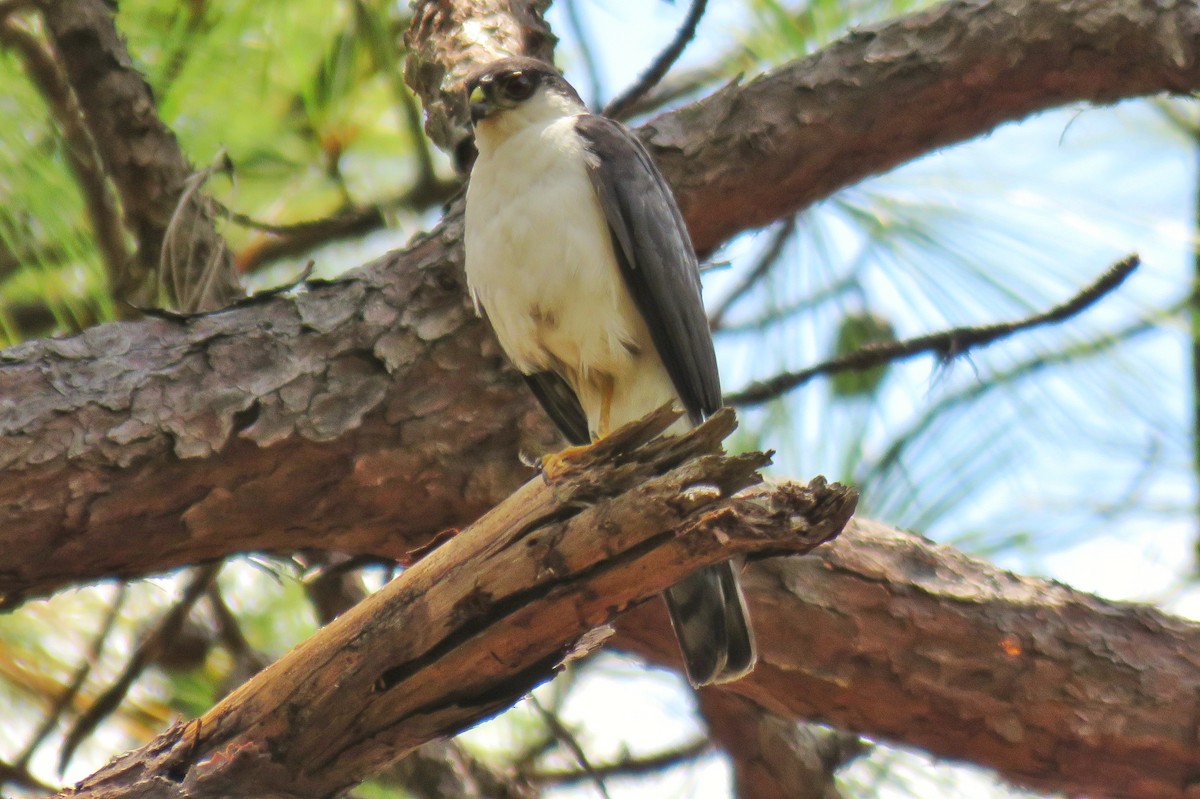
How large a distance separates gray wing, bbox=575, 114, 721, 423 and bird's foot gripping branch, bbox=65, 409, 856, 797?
99cm

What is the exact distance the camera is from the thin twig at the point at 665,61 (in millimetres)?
3863

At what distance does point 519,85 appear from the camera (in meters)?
3.65

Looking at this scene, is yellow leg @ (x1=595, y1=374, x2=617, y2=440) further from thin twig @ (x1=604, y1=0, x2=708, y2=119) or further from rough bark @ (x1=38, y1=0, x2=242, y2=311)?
rough bark @ (x1=38, y1=0, x2=242, y2=311)

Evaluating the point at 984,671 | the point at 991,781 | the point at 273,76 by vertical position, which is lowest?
the point at 991,781

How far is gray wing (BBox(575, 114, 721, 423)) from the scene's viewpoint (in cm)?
330

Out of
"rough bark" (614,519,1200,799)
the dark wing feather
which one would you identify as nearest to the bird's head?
the dark wing feather

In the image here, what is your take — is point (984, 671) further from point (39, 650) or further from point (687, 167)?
point (39, 650)

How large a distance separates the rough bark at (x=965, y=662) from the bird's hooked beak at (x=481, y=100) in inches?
59.2

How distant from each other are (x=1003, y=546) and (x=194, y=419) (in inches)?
115

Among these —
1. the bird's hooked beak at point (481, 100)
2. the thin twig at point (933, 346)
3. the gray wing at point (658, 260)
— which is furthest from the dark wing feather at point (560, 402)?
Result: the bird's hooked beak at point (481, 100)

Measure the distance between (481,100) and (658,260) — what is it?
2.54 feet

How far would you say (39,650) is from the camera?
4395 millimetres

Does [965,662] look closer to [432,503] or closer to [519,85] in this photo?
[432,503]

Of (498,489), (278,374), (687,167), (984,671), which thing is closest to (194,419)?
(278,374)
